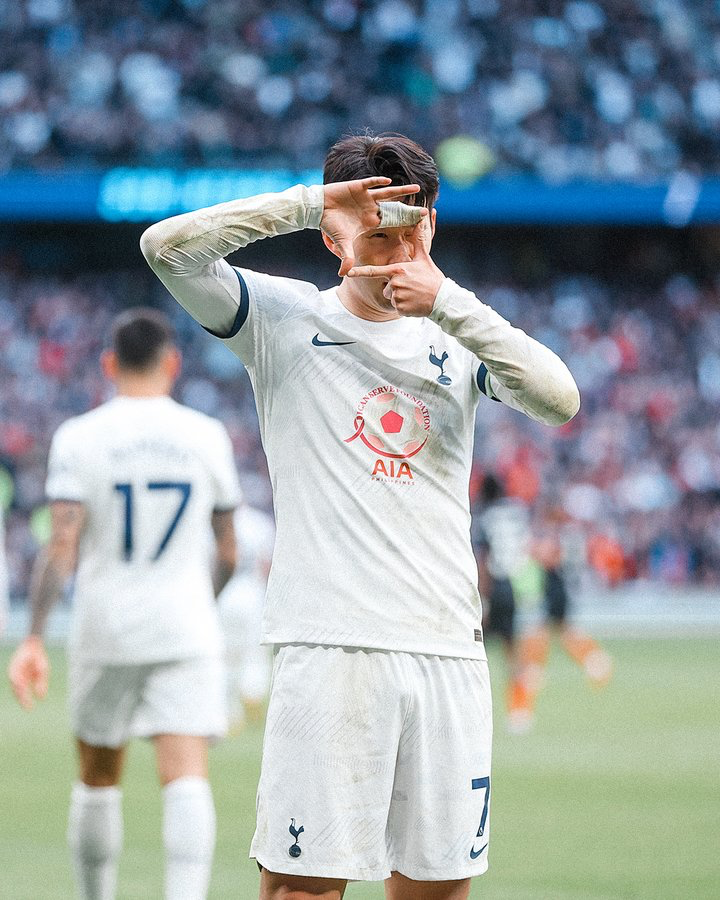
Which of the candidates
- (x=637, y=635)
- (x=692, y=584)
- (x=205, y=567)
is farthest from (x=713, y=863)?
(x=692, y=584)

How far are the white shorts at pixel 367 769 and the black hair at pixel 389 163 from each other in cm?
96

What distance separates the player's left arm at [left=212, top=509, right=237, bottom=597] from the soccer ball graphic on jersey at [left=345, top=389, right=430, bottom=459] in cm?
200

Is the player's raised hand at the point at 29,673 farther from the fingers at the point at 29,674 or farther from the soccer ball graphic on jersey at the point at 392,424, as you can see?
the soccer ball graphic on jersey at the point at 392,424

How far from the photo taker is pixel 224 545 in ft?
16.5

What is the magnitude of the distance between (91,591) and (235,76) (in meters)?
22.9

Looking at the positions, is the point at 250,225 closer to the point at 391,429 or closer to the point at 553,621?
the point at 391,429

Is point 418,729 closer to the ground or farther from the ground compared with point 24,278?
closer to the ground

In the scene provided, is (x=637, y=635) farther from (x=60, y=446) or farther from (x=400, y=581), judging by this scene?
(x=400, y=581)

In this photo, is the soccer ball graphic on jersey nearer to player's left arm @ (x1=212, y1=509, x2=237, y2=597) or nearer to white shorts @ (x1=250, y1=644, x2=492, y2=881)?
white shorts @ (x1=250, y1=644, x2=492, y2=881)

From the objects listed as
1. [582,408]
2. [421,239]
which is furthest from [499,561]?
[582,408]

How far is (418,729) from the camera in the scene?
3.01 m

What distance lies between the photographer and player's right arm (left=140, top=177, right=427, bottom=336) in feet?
9.66

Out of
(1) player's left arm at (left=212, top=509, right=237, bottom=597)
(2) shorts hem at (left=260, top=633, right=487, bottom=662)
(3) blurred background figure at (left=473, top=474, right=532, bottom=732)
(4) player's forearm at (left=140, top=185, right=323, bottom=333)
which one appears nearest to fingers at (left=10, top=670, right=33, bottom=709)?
(1) player's left arm at (left=212, top=509, right=237, bottom=597)

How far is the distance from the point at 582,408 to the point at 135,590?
67.5 ft
